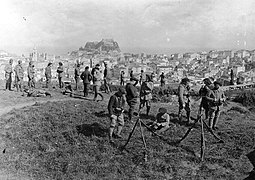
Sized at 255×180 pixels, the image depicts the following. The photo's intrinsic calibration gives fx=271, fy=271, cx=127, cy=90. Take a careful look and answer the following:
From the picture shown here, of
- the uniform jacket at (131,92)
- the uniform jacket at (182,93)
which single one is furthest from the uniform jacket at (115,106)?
the uniform jacket at (182,93)

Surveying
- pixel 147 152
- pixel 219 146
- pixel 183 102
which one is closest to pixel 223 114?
pixel 183 102

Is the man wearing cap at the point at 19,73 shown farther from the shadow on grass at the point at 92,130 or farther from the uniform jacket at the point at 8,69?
the shadow on grass at the point at 92,130

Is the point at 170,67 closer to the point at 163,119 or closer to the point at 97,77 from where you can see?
the point at 97,77

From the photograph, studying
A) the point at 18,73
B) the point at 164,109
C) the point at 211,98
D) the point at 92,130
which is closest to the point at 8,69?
the point at 18,73

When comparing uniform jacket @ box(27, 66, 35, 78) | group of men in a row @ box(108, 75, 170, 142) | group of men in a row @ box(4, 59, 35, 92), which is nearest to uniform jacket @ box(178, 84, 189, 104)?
group of men in a row @ box(108, 75, 170, 142)

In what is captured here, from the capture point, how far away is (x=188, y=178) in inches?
301

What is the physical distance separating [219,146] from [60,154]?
555 cm

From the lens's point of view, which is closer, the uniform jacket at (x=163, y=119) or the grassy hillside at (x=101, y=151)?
the grassy hillside at (x=101, y=151)

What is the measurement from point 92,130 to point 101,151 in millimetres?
1811

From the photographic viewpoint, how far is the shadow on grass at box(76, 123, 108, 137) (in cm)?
1080

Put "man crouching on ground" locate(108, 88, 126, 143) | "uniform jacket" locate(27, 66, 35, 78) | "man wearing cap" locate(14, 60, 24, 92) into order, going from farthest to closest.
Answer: "uniform jacket" locate(27, 66, 35, 78) < "man wearing cap" locate(14, 60, 24, 92) < "man crouching on ground" locate(108, 88, 126, 143)

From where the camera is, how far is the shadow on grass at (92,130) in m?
10.8

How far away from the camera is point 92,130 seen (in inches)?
437

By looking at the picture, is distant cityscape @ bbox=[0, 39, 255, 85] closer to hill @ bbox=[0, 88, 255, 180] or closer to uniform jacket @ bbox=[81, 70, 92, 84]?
uniform jacket @ bbox=[81, 70, 92, 84]
